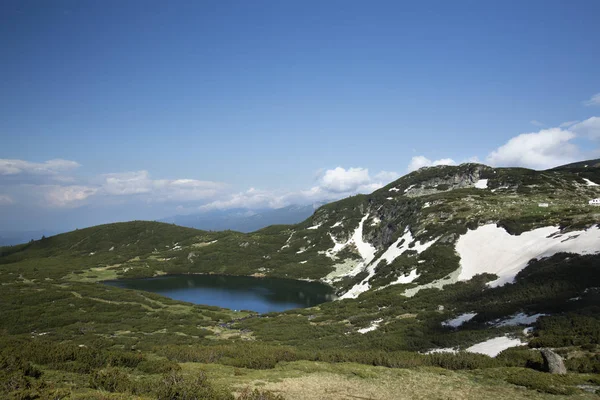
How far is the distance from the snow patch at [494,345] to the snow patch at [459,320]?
8508mm

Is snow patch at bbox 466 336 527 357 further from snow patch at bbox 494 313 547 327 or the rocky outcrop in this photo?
the rocky outcrop

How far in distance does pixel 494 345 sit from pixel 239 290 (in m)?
85.1

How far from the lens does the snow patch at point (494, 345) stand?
26911 mm

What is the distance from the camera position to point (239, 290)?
10406cm

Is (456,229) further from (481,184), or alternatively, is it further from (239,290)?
(481,184)

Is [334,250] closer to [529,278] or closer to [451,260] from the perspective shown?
[451,260]

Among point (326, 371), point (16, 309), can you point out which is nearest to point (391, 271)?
point (326, 371)

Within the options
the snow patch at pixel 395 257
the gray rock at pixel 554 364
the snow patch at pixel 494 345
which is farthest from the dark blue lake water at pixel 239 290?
the gray rock at pixel 554 364

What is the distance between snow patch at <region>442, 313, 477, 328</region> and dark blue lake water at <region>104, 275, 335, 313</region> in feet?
148

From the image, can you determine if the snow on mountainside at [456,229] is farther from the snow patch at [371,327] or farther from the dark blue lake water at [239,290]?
the snow patch at [371,327]

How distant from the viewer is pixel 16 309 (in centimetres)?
6116

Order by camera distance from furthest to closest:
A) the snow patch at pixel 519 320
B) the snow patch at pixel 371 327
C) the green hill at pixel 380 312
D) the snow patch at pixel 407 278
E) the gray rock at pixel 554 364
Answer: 1. the snow patch at pixel 407 278
2. the snow patch at pixel 371 327
3. the snow patch at pixel 519 320
4. the green hill at pixel 380 312
5. the gray rock at pixel 554 364

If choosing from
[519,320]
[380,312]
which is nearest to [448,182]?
[380,312]

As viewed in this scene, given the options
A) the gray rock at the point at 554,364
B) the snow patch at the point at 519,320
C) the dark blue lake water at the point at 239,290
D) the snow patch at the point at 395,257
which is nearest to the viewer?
the gray rock at the point at 554,364
